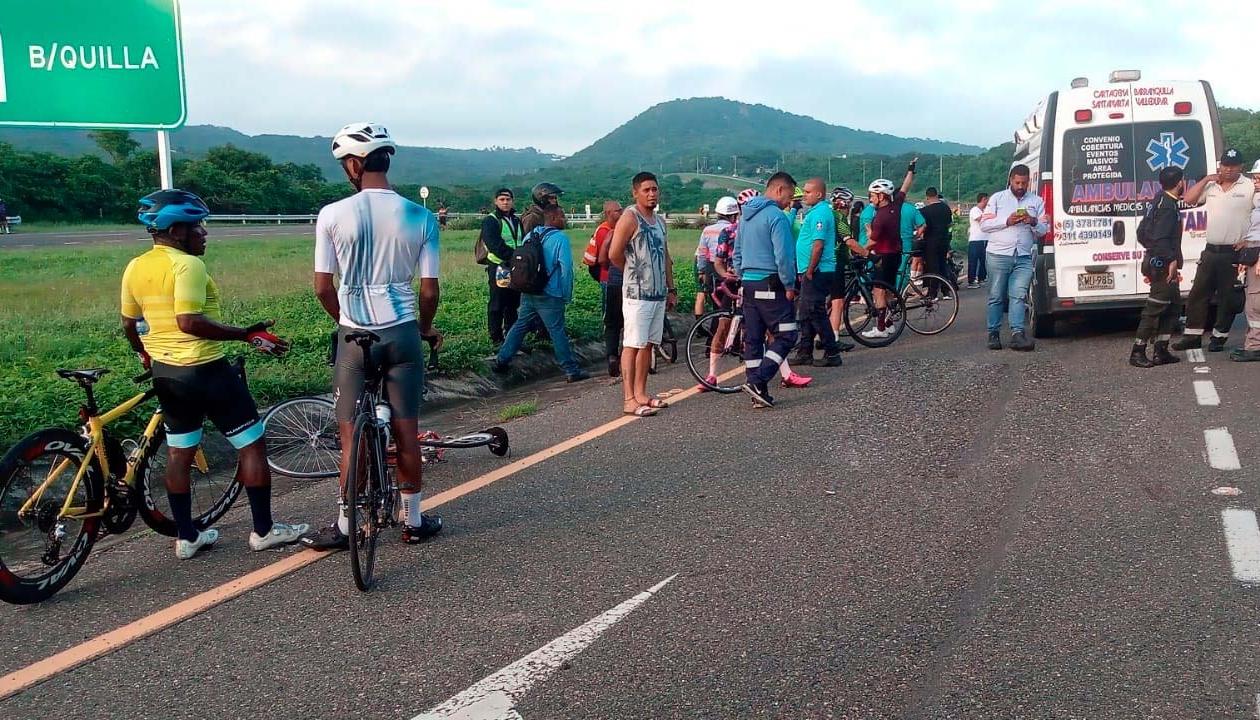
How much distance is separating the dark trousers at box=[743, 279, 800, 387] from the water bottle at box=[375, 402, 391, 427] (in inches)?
158

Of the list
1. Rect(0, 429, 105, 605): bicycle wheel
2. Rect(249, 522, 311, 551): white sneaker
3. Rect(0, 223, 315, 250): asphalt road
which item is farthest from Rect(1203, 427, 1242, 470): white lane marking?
Rect(0, 223, 315, 250): asphalt road

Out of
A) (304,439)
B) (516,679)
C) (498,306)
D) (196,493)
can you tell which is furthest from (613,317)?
(516,679)

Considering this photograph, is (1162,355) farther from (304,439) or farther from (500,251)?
(304,439)

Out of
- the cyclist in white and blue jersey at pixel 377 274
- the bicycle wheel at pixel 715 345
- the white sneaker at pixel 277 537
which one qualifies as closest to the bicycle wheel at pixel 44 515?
the white sneaker at pixel 277 537

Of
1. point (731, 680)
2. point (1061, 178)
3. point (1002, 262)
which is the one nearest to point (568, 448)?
point (731, 680)

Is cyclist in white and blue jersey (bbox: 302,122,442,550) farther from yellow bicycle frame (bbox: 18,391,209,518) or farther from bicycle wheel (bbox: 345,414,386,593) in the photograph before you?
yellow bicycle frame (bbox: 18,391,209,518)

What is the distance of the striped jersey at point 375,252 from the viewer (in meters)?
4.74

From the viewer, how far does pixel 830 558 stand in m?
4.78

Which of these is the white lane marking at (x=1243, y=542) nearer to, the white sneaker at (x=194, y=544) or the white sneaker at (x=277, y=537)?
the white sneaker at (x=277, y=537)

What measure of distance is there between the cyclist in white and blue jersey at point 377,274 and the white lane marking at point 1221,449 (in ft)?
14.9

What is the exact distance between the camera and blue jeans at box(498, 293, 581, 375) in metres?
10.2

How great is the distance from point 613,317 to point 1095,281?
4.95 metres

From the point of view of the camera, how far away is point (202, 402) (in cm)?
503

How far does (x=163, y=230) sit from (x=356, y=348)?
3.36ft
